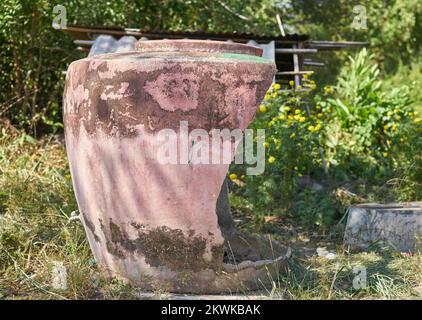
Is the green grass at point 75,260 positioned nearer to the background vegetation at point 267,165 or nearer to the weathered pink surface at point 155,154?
the background vegetation at point 267,165

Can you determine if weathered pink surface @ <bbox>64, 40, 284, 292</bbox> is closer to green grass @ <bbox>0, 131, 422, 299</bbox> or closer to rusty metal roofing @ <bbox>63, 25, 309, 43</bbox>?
green grass @ <bbox>0, 131, 422, 299</bbox>

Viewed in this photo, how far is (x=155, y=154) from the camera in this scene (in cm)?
350

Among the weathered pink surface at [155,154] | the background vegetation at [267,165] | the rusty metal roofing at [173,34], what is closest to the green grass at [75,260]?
the background vegetation at [267,165]

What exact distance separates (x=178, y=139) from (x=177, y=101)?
0.21m

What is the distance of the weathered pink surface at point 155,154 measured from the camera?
3484mm

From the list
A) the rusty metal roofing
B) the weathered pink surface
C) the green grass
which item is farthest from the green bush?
the weathered pink surface

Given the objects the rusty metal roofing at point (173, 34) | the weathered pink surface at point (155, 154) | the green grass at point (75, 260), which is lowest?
the green grass at point (75, 260)

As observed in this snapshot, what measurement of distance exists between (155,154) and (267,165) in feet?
7.51

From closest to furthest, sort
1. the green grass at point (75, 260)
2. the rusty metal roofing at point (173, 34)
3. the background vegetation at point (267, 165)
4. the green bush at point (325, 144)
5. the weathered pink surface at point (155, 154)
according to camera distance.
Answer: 1. the weathered pink surface at point (155, 154)
2. the green grass at point (75, 260)
3. the background vegetation at point (267, 165)
4. the green bush at point (325, 144)
5. the rusty metal roofing at point (173, 34)

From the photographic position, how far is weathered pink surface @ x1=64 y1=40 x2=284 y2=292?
3.48m

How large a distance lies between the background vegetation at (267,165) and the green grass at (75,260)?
1 centimetres

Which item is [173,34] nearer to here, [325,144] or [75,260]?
[325,144]

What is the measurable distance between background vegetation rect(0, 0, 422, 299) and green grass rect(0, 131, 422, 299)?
0.03 feet

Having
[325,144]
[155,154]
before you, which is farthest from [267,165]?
[155,154]
